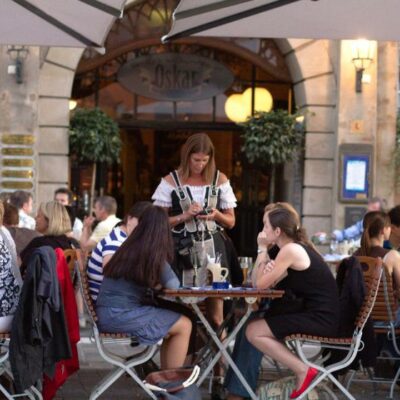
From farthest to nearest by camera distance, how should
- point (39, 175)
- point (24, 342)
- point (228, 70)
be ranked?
point (228, 70) → point (39, 175) → point (24, 342)

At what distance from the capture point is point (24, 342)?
20.8ft

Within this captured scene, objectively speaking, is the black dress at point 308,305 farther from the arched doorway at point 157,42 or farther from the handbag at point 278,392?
the arched doorway at point 157,42

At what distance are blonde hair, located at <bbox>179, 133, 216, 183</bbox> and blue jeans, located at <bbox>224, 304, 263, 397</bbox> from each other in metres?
1.17

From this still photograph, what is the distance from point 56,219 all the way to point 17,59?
5033 millimetres

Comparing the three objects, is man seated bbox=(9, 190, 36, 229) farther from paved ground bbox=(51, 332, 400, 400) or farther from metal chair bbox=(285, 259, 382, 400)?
metal chair bbox=(285, 259, 382, 400)

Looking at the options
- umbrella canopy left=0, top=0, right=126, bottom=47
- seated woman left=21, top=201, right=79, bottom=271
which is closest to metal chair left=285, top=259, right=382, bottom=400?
umbrella canopy left=0, top=0, right=126, bottom=47

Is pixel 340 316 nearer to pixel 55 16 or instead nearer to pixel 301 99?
pixel 55 16

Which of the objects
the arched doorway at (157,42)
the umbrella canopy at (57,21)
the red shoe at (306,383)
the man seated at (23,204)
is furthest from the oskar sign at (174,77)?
the red shoe at (306,383)

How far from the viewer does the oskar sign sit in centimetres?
1529

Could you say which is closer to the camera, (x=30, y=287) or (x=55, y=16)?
(x=30, y=287)

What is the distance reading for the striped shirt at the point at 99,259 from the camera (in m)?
7.25

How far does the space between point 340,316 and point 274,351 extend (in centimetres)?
52

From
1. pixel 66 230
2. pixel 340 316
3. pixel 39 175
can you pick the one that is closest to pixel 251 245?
pixel 39 175

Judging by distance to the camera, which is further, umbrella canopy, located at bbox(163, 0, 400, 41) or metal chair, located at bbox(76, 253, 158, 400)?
umbrella canopy, located at bbox(163, 0, 400, 41)
